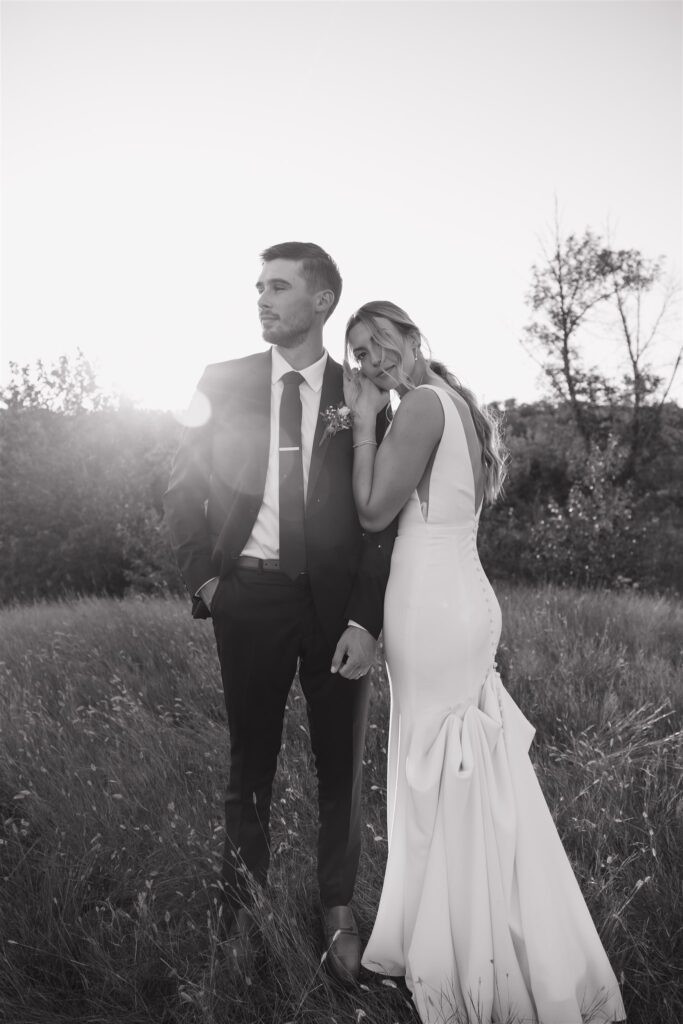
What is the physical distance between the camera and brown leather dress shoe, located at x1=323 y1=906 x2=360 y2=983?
269 centimetres

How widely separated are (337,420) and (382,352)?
1.03 feet

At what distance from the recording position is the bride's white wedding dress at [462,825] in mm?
2420

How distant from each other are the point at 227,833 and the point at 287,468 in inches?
59.9

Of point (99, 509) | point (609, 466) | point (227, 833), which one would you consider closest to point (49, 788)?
point (227, 833)

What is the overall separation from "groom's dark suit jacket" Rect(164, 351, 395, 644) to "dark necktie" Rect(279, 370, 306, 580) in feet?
0.14

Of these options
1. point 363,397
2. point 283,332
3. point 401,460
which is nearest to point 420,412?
point 401,460

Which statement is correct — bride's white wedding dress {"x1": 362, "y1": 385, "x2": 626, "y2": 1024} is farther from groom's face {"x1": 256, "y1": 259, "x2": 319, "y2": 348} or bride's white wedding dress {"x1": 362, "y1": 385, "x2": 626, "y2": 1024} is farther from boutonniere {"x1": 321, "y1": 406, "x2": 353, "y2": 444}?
groom's face {"x1": 256, "y1": 259, "x2": 319, "y2": 348}

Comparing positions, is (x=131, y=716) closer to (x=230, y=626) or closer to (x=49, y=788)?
(x=49, y=788)

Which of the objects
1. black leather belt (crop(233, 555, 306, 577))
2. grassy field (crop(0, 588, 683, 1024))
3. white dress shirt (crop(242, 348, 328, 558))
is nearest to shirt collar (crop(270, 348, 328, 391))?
white dress shirt (crop(242, 348, 328, 558))

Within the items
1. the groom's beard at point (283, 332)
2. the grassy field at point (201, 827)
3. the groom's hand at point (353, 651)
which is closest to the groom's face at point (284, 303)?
the groom's beard at point (283, 332)

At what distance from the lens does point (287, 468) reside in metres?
2.95

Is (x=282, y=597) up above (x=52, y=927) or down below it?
above

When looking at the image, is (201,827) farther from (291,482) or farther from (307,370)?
(307,370)

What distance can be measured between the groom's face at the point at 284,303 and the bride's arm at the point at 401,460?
26.2 inches
